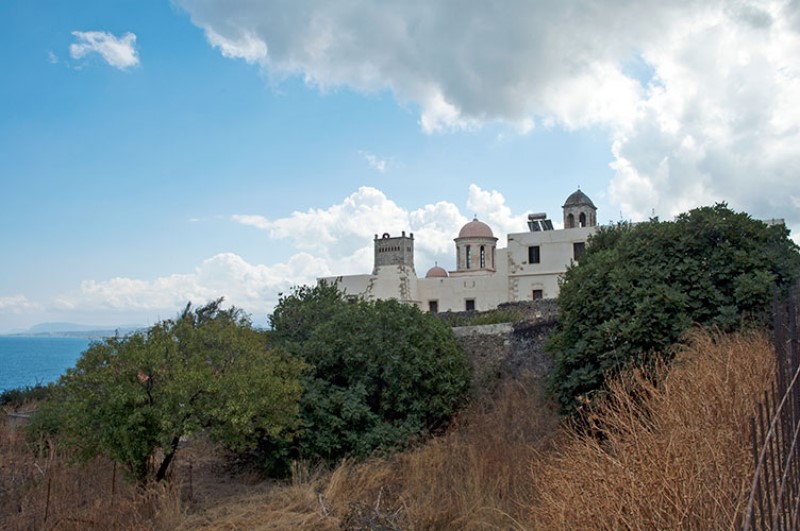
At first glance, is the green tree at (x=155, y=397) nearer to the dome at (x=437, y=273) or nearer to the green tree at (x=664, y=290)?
the green tree at (x=664, y=290)

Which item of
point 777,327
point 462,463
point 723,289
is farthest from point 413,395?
point 777,327

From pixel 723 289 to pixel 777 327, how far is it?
4.79 metres

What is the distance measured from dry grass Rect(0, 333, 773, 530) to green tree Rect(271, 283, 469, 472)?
0.62 metres

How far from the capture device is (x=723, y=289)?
1052 centimetres

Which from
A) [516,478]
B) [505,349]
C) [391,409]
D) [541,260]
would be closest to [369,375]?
[391,409]

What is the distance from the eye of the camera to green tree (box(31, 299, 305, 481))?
9055 millimetres

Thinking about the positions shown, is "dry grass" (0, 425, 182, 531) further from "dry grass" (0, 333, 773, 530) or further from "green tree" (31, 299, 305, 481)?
"green tree" (31, 299, 305, 481)

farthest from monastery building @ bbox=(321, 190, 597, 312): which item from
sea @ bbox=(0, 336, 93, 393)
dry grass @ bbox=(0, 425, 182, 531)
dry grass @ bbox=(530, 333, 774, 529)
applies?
dry grass @ bbox=(530, 333, 774, 529)

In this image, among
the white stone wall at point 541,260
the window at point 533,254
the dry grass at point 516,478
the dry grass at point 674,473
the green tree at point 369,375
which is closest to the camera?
the dry grass at point 674,473

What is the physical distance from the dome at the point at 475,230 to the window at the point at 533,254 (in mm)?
6093

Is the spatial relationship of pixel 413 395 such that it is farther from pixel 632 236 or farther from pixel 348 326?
pixel 632 236

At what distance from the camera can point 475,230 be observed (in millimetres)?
39562

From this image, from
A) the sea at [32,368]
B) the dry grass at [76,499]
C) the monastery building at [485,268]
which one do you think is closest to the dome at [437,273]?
the monastery building at [485,268]

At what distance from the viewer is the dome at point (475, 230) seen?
39.4 metres
